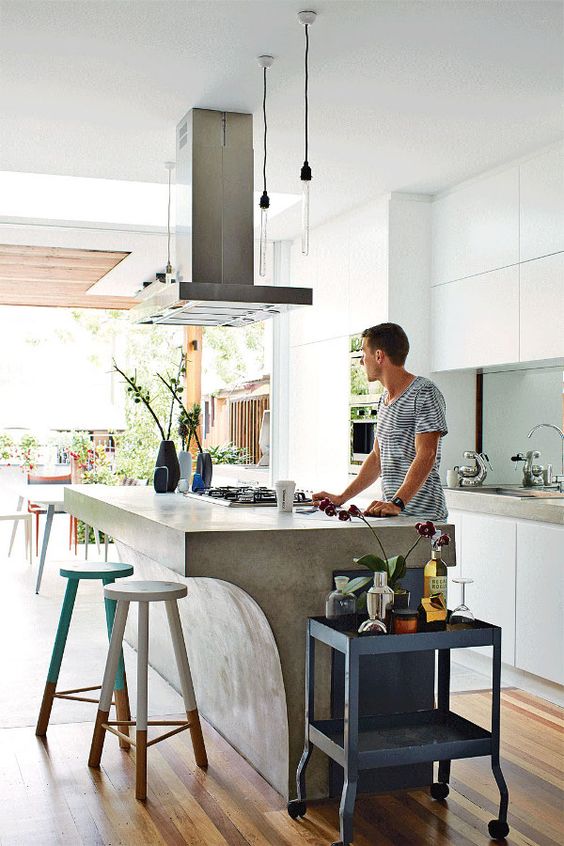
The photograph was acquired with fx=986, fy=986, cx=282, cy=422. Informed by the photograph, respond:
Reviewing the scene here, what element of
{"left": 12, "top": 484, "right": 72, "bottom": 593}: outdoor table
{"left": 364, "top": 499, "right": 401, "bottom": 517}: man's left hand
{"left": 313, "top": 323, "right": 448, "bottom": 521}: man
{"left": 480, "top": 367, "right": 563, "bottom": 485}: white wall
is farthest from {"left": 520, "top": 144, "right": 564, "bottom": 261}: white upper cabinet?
{"left": 12, "top": 484, "right": 72, "bottom": 593}: outdoor table

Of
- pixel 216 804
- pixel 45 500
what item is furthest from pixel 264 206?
pixel 45 500

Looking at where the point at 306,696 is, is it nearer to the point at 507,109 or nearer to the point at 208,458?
the point at 208,458

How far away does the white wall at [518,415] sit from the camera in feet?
17.5

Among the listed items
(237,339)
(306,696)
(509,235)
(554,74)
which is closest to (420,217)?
(509,235)

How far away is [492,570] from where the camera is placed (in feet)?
15.5

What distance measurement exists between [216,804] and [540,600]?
6.40ft

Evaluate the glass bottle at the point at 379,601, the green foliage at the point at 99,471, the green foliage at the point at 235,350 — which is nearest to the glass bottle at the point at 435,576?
the glass bottle at the point at 379,601

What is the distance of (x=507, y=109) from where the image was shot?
420 cm

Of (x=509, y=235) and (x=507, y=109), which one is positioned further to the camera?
(x=509, y=235)

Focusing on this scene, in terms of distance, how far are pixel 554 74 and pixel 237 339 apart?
4.90m

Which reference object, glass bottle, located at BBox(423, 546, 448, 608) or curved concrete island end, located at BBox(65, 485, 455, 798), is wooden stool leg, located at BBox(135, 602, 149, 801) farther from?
glass bottle, located at BBox(423, 546, 448, 608)

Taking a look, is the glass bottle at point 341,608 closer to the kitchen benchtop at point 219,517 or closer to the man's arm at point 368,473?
the kitchen benchtop at point 219,517

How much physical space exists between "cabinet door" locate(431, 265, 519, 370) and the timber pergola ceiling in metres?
2.58

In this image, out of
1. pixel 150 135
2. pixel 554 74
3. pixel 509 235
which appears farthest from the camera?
pixel 509 235
